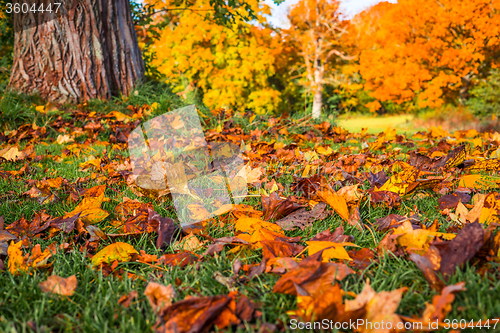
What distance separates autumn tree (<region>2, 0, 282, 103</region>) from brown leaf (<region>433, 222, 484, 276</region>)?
4624mm

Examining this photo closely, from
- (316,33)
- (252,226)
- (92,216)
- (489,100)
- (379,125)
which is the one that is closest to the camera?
(252,226)

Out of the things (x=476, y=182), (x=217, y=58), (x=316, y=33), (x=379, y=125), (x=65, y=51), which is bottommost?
(x=379, y=125)

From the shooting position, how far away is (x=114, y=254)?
39.9 inches

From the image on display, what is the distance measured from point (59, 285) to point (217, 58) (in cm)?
1464

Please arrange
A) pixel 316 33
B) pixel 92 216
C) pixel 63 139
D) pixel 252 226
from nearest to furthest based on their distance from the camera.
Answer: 1. pixel 252 226
2. pixel 92 216
3. pixel 63 139
4. pixel 316 33

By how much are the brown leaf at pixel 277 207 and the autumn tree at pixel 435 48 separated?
14.1 metres

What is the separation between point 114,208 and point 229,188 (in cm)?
58

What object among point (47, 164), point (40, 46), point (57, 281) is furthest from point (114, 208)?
point (40, 46)

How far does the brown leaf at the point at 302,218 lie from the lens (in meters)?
1.23

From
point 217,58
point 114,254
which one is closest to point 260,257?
point 114,254

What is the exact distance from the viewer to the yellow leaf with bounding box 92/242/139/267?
1.00m

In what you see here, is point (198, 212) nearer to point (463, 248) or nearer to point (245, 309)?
point (245, 309)

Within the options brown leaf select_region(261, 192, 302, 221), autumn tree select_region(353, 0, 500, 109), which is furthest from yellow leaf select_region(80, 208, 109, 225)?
autumn tree select_region(353, 0, 500, 109)

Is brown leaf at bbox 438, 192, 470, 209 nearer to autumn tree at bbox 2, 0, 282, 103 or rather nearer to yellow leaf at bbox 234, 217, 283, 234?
yellow leaf at bbox 234, 217, 283, 234
